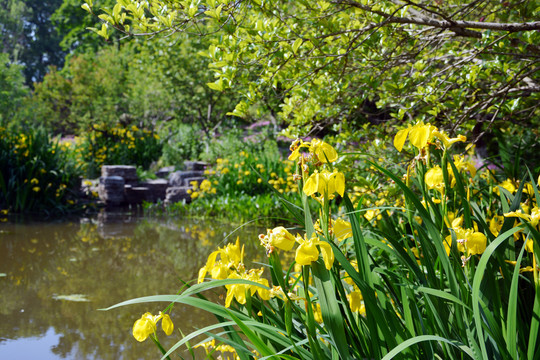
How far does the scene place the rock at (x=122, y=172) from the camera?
10227 mm

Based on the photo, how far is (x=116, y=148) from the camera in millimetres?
11797

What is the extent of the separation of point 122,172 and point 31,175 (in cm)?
253

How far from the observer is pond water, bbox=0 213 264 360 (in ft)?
9.25

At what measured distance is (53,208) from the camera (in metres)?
8.09

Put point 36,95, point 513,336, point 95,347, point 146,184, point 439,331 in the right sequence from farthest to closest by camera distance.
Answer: point 36,95 → point 146,184 → point 95,347 → point 439,331 → point 513,336

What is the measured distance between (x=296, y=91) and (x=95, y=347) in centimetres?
186

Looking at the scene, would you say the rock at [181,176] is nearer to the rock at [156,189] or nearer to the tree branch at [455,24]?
the rock at [156,189]

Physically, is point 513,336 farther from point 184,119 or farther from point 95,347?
point 184,119

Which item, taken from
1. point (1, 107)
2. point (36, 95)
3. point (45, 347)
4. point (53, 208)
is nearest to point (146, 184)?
point (53, 208)

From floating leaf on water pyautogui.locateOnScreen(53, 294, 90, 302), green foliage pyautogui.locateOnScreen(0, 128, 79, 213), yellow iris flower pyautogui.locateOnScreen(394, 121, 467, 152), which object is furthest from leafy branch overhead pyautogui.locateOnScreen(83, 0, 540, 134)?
green foliage pyautogui.locateOnScreen(0, 128, 79, 213)

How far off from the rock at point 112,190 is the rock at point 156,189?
68cm

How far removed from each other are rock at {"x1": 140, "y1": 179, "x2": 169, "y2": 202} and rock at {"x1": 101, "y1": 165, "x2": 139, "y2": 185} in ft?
0.80

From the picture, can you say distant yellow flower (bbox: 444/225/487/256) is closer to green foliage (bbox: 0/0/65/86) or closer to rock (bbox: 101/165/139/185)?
rock (bbox: 101/165/139/185)

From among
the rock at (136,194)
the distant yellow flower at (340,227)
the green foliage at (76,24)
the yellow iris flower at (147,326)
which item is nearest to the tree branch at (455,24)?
the distant yellow flower at (340,227)
